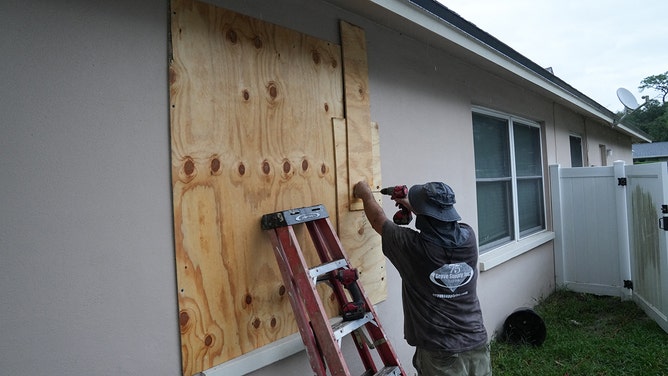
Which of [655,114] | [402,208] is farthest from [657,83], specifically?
[402,208]

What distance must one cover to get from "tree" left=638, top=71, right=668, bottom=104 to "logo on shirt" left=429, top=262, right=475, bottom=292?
304 feet

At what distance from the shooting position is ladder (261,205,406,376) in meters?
1.99

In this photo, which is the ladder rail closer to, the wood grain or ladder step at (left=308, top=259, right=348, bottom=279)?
ladder step at (left=308, top=259, right=348, bottom=279)

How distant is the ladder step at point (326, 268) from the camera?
7.00 ft

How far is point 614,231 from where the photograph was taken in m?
6.26

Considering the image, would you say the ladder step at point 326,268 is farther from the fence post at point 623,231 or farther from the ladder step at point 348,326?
the fence post at point 623,231

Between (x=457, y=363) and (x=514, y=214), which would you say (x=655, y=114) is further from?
(x=457, y=363)

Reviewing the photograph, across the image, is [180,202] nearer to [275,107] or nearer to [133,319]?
[133,319]

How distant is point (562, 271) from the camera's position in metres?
6.79

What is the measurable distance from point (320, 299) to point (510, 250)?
12.5 feet

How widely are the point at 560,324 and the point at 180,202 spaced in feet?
17.4

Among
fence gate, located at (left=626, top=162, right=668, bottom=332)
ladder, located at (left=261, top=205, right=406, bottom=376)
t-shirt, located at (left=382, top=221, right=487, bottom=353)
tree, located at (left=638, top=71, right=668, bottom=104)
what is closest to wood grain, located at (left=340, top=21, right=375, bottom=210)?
ladder, located at (left=261, top=205, right=406, bottom=376)

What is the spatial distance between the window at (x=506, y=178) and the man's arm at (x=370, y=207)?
243cm

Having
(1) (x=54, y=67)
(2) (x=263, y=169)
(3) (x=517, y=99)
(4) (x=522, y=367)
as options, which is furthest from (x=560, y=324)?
(1) (x=54, y=67)
